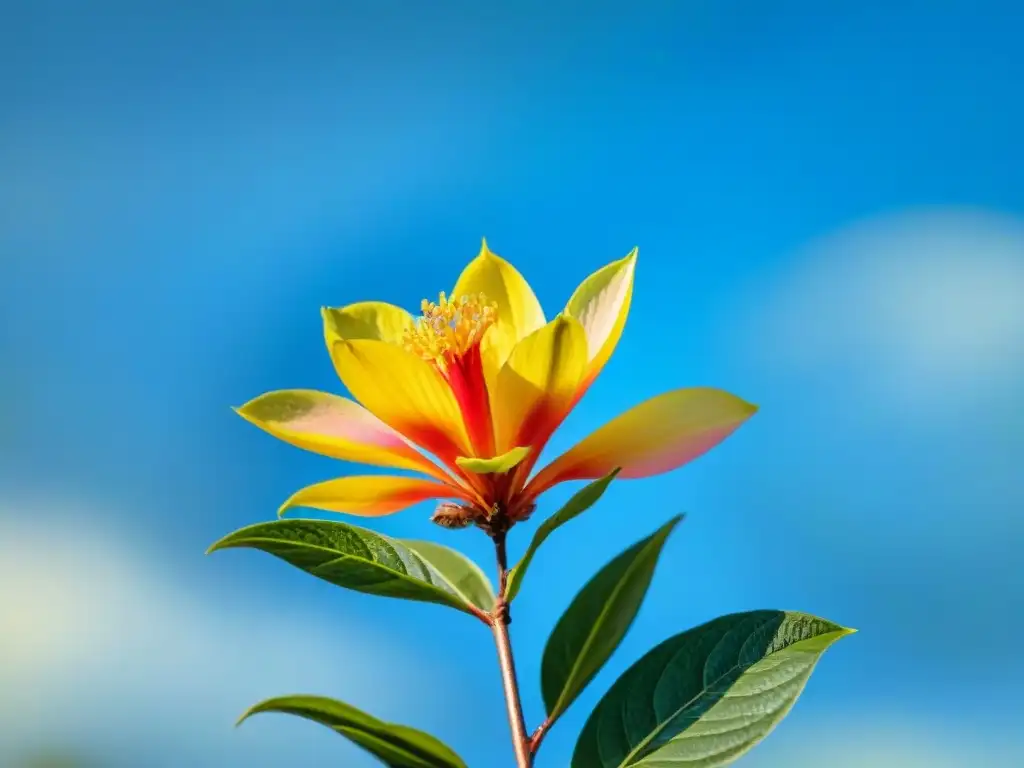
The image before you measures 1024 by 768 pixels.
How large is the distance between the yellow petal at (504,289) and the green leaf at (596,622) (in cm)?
46

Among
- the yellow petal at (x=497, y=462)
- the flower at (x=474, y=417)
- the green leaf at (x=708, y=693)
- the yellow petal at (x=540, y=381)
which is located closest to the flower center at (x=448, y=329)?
the flower at (x=474, y=417)

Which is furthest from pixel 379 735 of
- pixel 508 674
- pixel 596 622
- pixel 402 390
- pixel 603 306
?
pixel 603 306

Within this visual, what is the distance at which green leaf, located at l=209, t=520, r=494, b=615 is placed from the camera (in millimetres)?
1190

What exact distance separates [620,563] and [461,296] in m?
0.52

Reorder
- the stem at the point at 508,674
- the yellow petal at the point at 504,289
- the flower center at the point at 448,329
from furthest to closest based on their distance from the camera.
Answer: the yellow petal at the point at 504,289 → the flower center at the point at 448,329 → the stem at the point at 508,674

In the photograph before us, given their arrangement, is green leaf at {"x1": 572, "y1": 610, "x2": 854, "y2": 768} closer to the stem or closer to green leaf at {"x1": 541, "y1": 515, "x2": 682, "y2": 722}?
green leaf at {"x1": 541, "y1": 515, "x2": 682, "y2": 722}

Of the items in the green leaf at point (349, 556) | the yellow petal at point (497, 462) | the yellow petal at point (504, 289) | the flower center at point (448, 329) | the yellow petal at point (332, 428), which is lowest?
the green leaf at point (349, 556)

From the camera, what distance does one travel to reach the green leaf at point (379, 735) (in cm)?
111

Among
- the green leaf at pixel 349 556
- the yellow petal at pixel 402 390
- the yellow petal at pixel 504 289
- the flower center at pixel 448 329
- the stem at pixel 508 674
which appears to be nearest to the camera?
the stem at pixel 508 674

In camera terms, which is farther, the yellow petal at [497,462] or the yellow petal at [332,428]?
the yellow petal at [332,428]

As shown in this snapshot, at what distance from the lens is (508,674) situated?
1.13 m

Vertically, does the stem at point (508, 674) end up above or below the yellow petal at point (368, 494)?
below

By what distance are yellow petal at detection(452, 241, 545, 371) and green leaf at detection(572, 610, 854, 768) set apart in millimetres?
586

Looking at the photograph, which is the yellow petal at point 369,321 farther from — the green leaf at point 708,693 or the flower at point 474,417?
the green leaf at point 708,693
